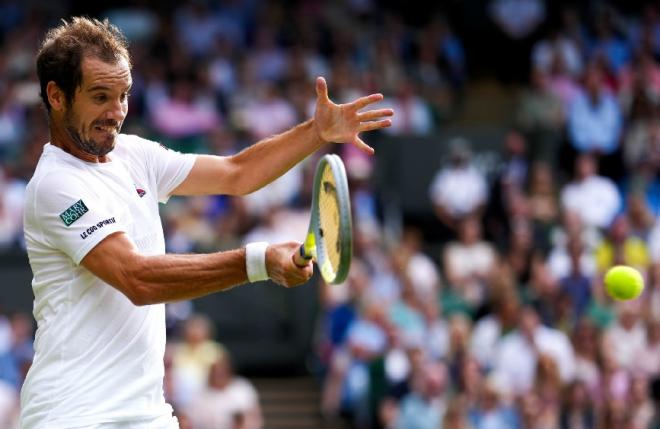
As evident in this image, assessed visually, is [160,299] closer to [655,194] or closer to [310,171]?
[310,171]

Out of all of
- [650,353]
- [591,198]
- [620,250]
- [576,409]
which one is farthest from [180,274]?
[591,198]

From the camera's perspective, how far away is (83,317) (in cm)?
514

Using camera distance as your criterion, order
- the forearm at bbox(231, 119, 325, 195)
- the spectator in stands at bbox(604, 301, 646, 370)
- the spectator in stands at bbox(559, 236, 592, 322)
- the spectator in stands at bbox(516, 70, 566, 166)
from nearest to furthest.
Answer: the forearm at bbox(231, 119, 325, 195), the spectator in stands at bbox(604, 301, 646, 370), the spectator in stands at bbox(559, 236, 592, 322), the spectator in stands at bbox(516, 70, 566, 166)

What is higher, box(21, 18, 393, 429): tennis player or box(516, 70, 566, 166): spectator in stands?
box(516, 70, 566, 166): spectator in stands

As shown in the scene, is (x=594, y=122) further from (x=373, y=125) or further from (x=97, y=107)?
(x=97, y=107)

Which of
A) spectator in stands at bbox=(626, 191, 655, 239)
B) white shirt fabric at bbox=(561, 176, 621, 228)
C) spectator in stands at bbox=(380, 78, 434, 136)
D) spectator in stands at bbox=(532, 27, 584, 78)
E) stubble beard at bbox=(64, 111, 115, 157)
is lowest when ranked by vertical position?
stubble beard at bbox=(64, 111, 115, 157)

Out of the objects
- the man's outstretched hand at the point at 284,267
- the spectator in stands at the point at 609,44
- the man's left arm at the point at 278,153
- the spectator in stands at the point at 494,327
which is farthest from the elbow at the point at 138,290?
the spectator in stands at the point at 609,44

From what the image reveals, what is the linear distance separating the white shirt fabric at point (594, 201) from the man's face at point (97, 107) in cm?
1118

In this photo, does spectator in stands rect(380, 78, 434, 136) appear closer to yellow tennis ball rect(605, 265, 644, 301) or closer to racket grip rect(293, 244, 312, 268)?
yellow tennis ball rect(605, 265, 644, 301)

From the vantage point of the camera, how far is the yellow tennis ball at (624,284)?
9070 millimetres

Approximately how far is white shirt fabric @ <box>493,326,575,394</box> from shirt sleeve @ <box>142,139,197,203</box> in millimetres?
7584

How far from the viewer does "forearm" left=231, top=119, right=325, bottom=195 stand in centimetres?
587

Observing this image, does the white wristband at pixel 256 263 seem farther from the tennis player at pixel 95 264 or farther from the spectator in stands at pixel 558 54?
the spectator in stands at pixel 558 54

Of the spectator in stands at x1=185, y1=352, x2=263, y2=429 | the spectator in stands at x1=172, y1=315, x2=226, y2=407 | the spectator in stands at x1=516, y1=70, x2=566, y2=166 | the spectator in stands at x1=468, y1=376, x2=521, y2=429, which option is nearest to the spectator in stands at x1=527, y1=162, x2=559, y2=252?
the spectator in stands at x1=516, y1=70, x2=566, y2=166
